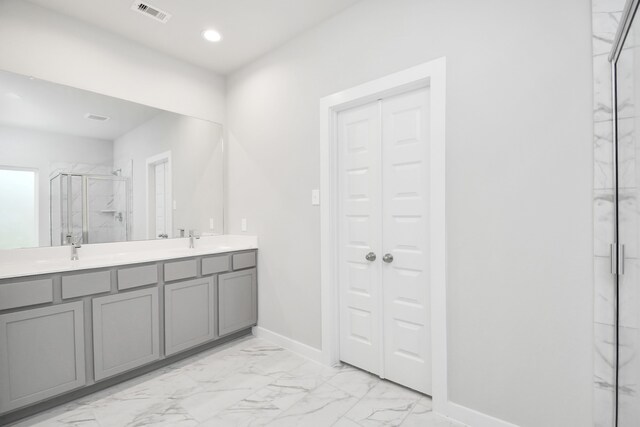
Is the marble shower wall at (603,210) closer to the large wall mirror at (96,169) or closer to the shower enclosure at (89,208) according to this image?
the large wall mirror at (96,169)

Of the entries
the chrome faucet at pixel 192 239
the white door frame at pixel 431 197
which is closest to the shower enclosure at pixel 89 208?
the chrome faucet at pixel 192 239

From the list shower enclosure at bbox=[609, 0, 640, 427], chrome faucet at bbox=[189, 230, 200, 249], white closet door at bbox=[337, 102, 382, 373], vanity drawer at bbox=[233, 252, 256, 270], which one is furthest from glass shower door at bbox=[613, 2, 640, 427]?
chrome faucet at bbox=[189, 230, 200, 249]

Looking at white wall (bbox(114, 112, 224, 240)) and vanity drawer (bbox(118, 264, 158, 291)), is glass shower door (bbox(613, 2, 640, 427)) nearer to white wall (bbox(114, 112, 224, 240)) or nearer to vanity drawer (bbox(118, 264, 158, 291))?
vanity drawer (bbox(118, 264, 158, 291))

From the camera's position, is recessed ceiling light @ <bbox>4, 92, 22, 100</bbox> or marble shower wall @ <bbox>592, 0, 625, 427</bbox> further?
recessed ceiling light @ <bbox>4, 92, 22, 100</bbox>

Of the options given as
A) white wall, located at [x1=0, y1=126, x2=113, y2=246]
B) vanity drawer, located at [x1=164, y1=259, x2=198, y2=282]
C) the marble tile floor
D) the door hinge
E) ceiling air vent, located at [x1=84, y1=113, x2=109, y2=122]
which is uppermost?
ceiling air vent, located at [x1=84, y1=113, x2=109, y2=122]

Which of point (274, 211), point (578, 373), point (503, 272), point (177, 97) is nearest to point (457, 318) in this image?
point (503, 272)

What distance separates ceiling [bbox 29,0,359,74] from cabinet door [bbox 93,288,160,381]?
206 cm

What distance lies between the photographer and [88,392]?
2.10 m

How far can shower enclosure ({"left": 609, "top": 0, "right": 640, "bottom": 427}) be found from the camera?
1.13m

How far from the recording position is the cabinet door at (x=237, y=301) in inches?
111

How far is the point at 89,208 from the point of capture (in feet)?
8.16

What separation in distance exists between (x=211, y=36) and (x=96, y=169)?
4.73 ft

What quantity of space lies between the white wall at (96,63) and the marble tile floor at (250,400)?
7.42 ft

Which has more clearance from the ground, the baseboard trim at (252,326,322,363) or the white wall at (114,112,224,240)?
the white wall at (114,112,224,240)
